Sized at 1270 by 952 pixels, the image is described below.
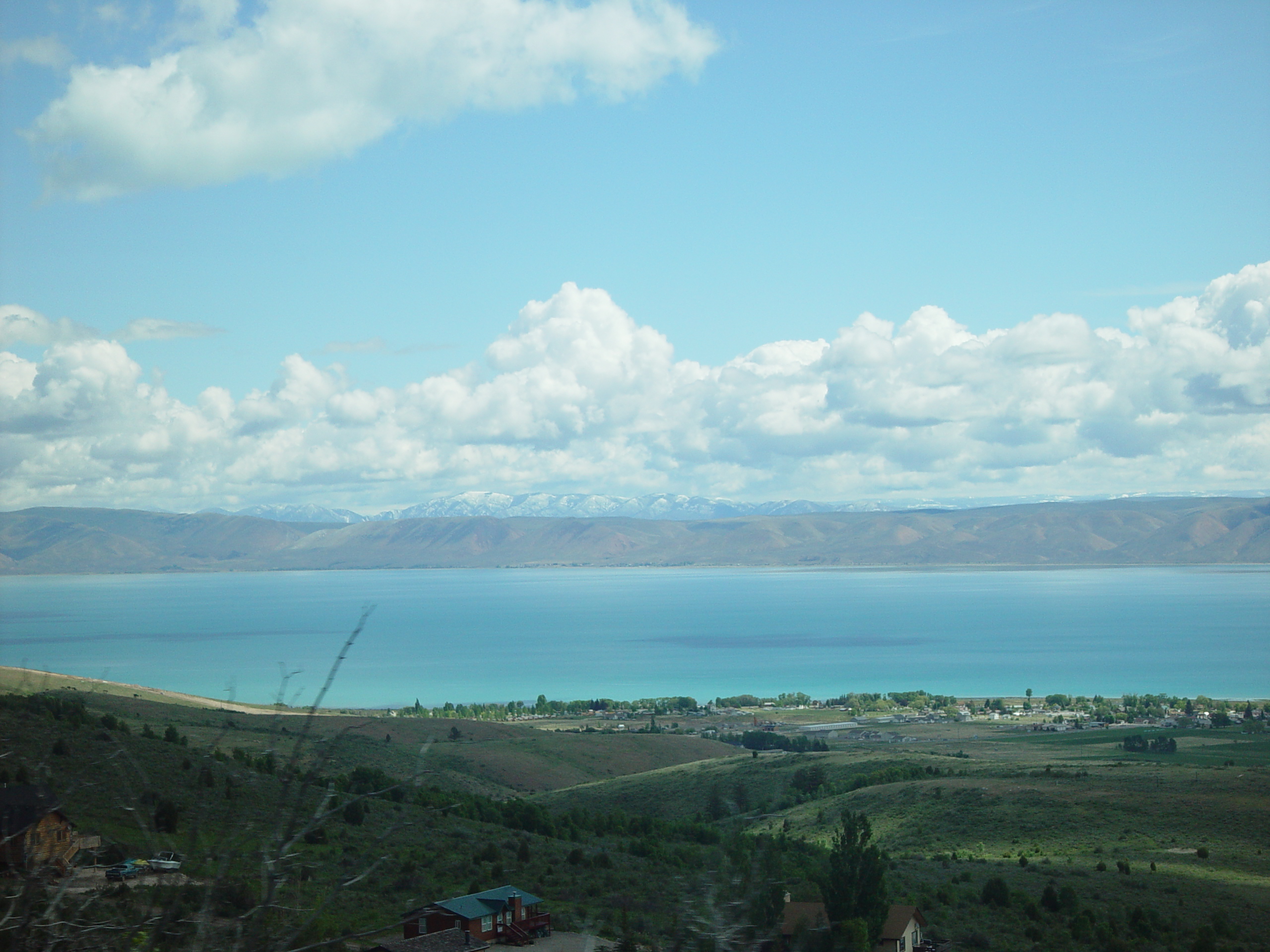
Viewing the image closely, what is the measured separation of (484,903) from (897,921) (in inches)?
349

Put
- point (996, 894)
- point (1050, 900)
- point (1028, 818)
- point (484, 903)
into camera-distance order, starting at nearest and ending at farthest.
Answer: point (484, 903), point (1050, 900), point (996, 894), point (1028, 818)

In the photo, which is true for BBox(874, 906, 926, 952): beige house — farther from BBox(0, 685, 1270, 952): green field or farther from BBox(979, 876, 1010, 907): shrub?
BBox(979, 876, 1010, 907): shrub

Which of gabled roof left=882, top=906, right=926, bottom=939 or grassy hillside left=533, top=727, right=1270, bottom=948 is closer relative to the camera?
gabled roof left=882, top=906, right=926, bottom=939

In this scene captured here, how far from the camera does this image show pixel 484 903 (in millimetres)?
19953

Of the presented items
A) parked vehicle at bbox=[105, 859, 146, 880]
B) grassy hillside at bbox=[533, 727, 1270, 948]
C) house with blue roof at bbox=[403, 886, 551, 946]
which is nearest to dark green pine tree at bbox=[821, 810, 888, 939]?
grassy hillside at bbox=[533, 727, 1270, 948]

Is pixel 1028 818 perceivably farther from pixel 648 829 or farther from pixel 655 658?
pixel 655 658

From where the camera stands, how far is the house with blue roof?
1880 centimetres

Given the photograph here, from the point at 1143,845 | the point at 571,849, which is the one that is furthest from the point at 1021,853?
the point at 571,849

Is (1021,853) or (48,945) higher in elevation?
(48,945)

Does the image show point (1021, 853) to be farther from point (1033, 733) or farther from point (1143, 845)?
point (1033, 733)

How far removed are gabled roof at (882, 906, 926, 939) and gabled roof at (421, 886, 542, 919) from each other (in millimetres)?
7491

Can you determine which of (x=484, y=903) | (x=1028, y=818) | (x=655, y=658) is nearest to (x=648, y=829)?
(x=1028, y=818)

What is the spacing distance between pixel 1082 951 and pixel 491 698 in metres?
96.8

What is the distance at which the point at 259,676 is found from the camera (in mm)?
113688
